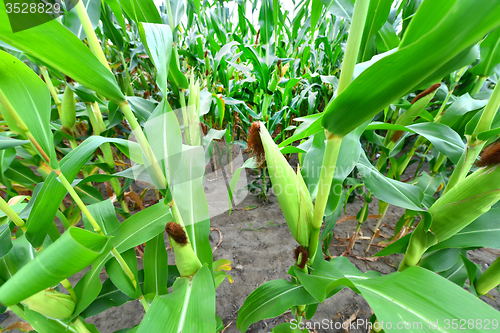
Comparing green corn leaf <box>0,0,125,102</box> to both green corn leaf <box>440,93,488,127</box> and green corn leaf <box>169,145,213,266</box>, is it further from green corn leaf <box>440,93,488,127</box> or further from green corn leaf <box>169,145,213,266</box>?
green corn leaf <box>440,93,488,127</box>

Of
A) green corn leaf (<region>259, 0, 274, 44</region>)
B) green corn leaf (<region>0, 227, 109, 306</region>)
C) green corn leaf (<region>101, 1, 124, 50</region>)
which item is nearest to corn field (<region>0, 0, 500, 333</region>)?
green corn leaf (<region>0, 227, 109, 306</region>)

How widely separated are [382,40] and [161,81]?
3.19ft

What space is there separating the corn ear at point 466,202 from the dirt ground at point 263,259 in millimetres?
823

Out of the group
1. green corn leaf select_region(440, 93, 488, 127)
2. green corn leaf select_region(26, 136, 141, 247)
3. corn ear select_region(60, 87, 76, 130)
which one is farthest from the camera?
corn ear select_region(60, 87, 76, 130)

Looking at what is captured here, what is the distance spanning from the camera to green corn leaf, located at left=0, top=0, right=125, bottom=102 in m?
0.27


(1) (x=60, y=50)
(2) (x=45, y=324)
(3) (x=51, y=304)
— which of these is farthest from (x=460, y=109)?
(2) (x=45, y=324)

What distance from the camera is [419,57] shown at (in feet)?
0.80

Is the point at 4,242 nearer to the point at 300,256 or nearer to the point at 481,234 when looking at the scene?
the point at 300,256

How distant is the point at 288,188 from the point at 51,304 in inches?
26.1

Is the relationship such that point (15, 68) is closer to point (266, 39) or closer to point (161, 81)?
point (161, 81)

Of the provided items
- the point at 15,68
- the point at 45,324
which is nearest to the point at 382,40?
the point at 15,68

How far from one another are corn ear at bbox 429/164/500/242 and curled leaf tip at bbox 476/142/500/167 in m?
0.01

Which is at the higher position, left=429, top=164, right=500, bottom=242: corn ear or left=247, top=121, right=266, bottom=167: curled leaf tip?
left=247, top=121, right=266, bottom=167: curled leaf tip

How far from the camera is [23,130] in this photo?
0.50 meters
